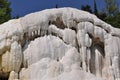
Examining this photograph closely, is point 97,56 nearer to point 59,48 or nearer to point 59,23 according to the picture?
point 59,48

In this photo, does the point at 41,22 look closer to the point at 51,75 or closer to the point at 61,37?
the point at 61,37

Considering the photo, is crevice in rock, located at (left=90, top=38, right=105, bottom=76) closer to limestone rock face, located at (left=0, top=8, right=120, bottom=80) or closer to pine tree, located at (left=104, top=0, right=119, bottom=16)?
limestone rock face, located at (left=0, top=8, right=120, bottom=80)

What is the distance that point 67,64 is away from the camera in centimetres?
1434

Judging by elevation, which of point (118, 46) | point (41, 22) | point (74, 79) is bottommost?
point (74, 79)

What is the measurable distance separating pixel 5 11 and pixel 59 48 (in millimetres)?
9785

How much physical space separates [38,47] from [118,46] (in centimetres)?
307

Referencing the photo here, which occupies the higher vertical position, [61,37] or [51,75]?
[61,37]

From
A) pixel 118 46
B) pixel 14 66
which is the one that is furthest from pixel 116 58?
pixel 14 66

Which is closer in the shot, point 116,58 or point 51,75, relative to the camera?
point 51,75

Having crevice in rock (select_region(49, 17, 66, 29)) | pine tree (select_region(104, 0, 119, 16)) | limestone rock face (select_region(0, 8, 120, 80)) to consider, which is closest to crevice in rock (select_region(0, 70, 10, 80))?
limestone rock face (select_region(0, 8, 120, 80))

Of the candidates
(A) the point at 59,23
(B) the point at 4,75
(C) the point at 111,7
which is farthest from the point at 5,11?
(B) the point at 4,75

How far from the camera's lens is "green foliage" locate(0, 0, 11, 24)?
22.7 m

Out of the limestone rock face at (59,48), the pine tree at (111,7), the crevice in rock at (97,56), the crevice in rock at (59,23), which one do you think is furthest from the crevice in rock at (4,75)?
the pine tree at (111,7)

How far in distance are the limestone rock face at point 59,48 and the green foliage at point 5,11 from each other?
7762mm
